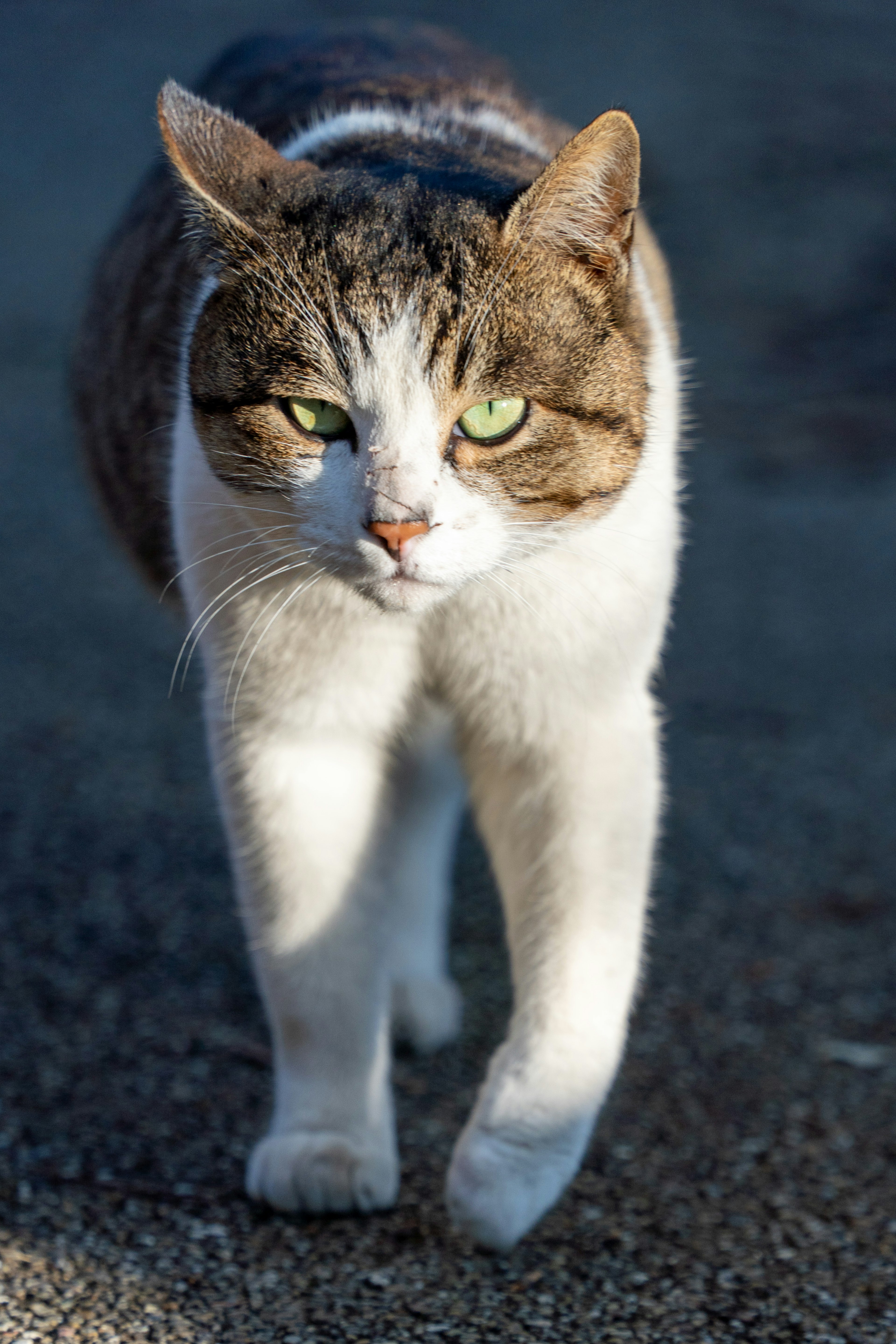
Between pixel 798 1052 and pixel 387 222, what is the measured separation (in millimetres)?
1557

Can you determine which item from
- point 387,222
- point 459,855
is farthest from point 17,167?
point 387,222

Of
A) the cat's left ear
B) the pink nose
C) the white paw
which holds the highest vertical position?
the cat's left ear

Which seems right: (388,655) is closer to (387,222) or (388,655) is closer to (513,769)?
(513,769)

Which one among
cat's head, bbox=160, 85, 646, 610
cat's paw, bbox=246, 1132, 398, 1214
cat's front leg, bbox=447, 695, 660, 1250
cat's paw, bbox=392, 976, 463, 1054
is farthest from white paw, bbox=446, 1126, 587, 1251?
cat's head, bbox=160, 85, 646, 610

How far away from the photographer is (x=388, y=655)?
5.31ft

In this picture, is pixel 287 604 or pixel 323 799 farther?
pixel 323 799

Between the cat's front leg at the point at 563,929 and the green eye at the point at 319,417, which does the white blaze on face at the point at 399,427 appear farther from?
the cat's front leg at the point at 563,929

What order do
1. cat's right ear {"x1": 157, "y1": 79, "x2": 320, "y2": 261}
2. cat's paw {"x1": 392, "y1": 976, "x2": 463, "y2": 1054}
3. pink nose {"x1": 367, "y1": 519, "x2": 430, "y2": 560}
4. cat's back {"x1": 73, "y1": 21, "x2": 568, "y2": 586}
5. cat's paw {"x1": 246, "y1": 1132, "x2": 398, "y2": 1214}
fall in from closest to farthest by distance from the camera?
pink nose {"x1": 367, "y1": 519, "x2": 430, "y2": 560}
cat's right ear {"x1": 157, "y1": 79, "x2": 320, "y2": 261}
cat's paw {"x1": 246, "y1": 1132, "x2": 398, "y2": 1214}
cat's back {"x1": 73, "y1": 21, "x2": 568, "y2": 586}
cat's paw {"x1": 392, "y1": 976, "x2": 463, "y2": 1054}

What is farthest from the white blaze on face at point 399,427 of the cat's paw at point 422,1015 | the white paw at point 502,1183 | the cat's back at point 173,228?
the cat's paw at point 422,1015

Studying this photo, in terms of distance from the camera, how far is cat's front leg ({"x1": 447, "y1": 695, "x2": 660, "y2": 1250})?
160 centimetres

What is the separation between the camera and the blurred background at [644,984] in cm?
152

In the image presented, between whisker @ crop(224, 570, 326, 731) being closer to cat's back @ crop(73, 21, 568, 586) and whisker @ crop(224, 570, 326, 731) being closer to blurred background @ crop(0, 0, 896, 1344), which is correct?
cat's back @ crop(73, 21, 568, 586)

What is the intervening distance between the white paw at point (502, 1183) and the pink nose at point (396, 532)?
0.75m

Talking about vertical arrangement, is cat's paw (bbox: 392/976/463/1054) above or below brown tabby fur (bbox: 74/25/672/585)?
below
